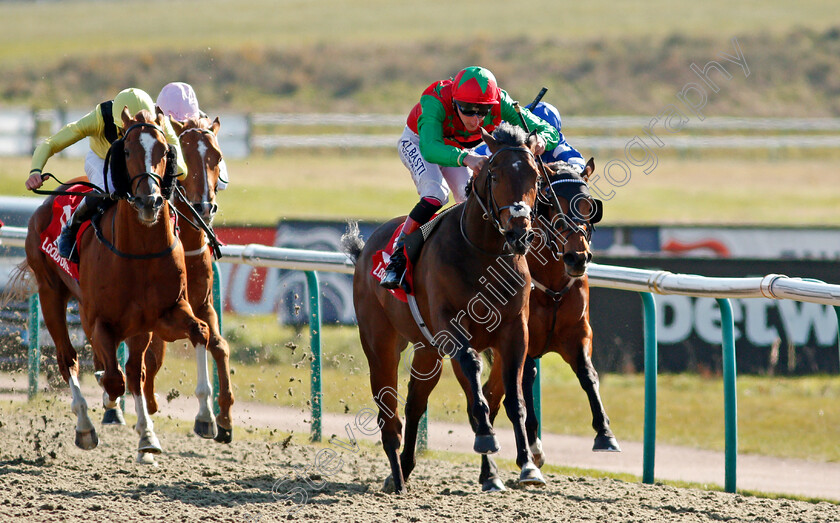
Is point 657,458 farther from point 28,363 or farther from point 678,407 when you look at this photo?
point 28,363

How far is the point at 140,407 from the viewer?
19.5 ft

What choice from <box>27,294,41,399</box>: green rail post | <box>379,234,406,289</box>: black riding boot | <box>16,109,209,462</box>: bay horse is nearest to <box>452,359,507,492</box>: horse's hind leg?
<box>379,234,406,289</box>: black riding boot

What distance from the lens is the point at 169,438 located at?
23.9ft

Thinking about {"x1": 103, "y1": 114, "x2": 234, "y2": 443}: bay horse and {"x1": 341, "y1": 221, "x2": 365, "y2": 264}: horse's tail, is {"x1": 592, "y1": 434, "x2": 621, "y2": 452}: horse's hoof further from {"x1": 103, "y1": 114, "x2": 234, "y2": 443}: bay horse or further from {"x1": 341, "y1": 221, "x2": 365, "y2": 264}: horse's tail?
{"x1": 103, "y1": 114, "x2": 234, "y2": 443}: bay horse

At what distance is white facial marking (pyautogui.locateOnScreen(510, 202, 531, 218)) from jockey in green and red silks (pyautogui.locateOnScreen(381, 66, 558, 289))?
0.45 meters

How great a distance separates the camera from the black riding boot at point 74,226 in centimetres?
621

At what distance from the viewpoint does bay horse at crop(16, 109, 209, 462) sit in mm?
5602

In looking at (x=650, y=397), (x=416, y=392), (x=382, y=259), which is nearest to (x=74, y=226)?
(x=382, y=259)

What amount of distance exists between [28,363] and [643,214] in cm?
1448

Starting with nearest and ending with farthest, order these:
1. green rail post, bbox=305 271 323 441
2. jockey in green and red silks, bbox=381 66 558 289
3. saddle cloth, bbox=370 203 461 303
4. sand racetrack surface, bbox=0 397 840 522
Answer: sand racetrack surface, bbox=0 397 840 522 → jockey in green and red silks, bbox=381 66 558 289 → saddle cloth, bbox=370 203 461 303 → green rail post, bbox=305 271 323 441

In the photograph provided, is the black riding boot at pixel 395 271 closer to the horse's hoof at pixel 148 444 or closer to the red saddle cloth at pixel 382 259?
the red saddle cloth at pixel 382 259

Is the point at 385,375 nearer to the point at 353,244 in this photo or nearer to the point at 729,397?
the point at 353,244

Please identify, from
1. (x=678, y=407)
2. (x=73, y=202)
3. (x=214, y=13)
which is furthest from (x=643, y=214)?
(x=214, y=13)

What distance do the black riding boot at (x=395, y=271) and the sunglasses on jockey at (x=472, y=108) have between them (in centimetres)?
76
